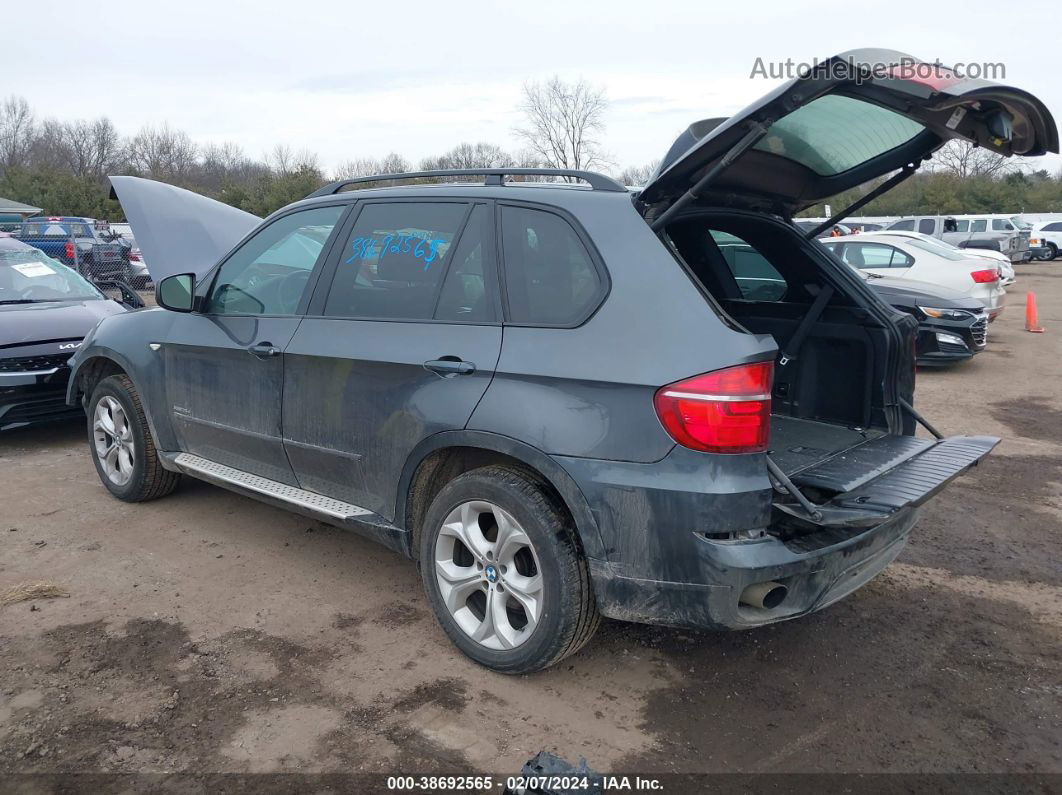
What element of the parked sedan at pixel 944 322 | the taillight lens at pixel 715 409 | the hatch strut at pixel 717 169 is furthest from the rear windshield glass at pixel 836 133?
the parked sedan at pixel 944 322

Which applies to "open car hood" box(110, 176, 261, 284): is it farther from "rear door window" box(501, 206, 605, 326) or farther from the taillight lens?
the taillight lens

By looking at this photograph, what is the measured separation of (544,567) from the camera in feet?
10.2

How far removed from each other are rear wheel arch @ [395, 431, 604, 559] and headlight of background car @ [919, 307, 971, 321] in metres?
8.59

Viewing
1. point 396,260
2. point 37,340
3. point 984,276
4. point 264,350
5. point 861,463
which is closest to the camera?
point 861,463

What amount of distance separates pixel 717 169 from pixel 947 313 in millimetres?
8558

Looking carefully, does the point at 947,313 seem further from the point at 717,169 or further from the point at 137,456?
the point at 137,456

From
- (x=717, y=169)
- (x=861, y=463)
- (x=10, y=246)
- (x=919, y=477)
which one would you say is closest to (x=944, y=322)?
(x=861, y=463)

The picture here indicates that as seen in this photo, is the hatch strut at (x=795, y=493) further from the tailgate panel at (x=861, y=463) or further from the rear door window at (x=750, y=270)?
the rear door window at (x=750, y=270)

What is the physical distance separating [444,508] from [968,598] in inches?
100

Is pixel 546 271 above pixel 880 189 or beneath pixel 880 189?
beneath

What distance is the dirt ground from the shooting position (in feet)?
9.53

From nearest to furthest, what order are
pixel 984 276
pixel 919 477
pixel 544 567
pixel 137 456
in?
pixel 544 567
pixel 919 477
pixel 137 456
pixel 984 276

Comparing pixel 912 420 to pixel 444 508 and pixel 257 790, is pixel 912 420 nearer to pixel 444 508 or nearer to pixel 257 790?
pixel 444 508

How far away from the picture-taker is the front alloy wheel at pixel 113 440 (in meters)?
5.20
